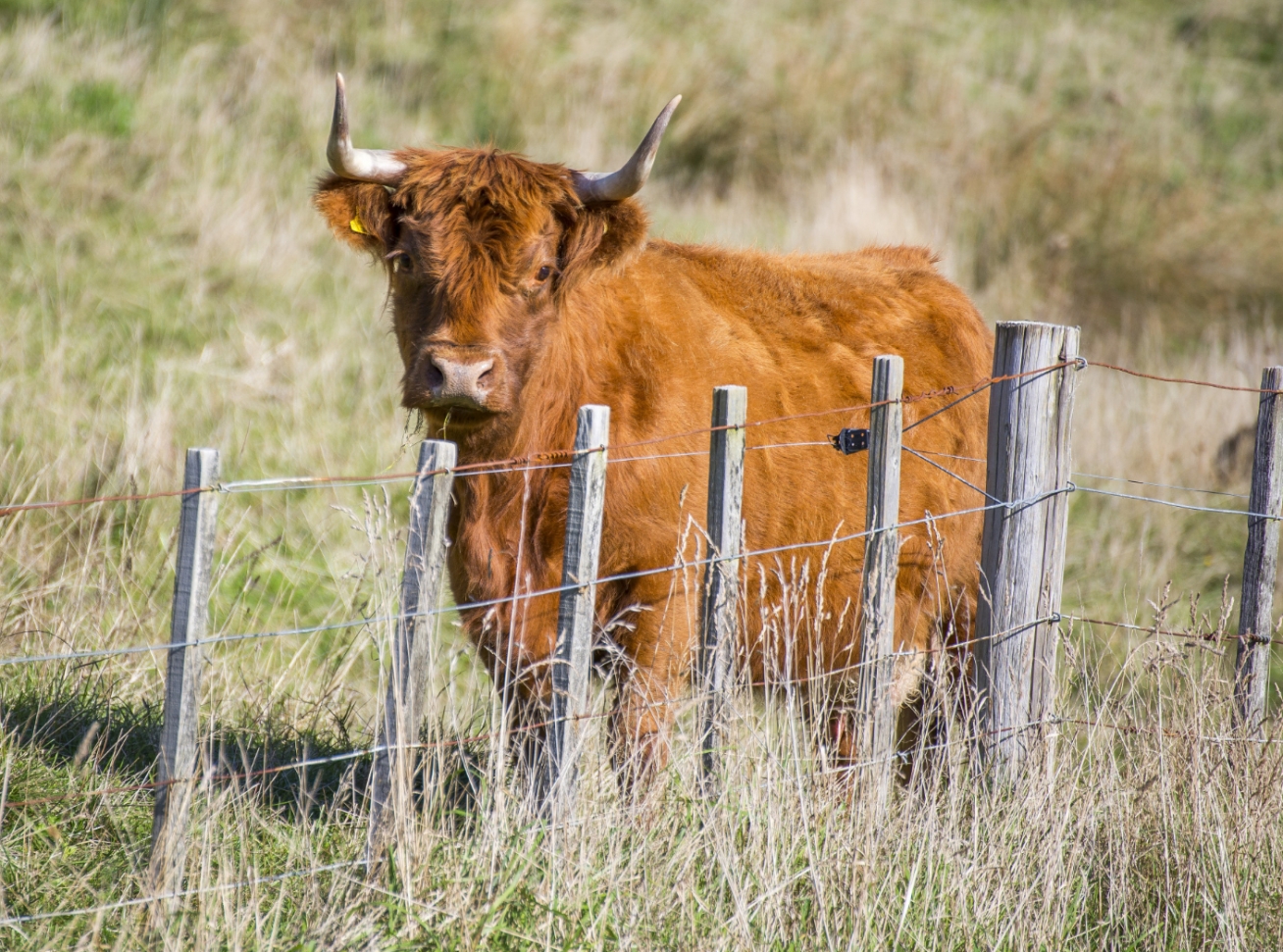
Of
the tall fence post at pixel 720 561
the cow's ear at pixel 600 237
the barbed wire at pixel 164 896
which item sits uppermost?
the cow's ear at pixel 600 237

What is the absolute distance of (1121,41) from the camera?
16.2m

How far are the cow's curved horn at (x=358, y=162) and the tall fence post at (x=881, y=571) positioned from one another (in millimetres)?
1764

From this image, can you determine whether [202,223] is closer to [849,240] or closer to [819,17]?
[849,240]

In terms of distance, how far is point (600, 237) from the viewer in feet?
12.8

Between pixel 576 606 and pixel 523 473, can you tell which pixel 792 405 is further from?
pixel 576 606

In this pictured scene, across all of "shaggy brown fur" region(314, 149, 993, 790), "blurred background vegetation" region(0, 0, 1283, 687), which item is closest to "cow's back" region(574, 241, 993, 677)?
"shaggy brown fur" region(314, 149, 993, 790)

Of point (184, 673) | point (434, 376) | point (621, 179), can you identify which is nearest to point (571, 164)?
point (621, 179)

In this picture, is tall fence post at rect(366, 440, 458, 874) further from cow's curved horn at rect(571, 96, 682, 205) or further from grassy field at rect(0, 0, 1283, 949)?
cow's curved horn at rect(571, 96, 682, 205)

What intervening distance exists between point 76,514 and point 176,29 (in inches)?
286

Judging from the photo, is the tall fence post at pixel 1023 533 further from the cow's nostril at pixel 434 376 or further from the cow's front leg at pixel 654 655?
the cow's nostril at pixel 434 376

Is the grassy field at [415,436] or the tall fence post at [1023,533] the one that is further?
the tall fence post at [1023,533]

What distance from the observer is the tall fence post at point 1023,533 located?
3.27 meters

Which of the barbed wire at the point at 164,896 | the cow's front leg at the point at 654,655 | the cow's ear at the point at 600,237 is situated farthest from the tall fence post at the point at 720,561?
the cow's ear at the point at 600,237

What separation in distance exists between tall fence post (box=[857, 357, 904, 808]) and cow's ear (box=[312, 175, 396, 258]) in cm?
169
